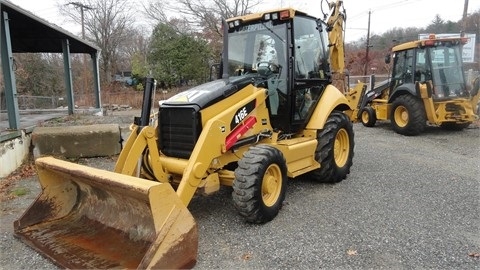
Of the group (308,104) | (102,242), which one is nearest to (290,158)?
(308,104)

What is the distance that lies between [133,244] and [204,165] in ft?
3.26

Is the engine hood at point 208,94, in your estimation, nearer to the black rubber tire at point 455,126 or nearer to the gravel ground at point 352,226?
the gravel ground at point 352,226

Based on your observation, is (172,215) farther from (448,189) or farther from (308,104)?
(448,189)

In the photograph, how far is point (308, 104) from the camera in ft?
18.0

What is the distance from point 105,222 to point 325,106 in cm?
336

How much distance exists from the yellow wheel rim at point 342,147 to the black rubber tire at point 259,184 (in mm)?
1791

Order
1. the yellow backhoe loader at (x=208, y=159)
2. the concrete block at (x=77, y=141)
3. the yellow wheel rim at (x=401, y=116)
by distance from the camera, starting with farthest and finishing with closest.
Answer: the yellow wheel rim at (x=401, y=116) < the concrete block at (x=77, y=141) < the yellow backhoe loader at (x=208, y=159)

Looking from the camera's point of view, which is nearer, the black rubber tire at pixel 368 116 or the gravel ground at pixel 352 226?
the gravel ground at pixel 352 226

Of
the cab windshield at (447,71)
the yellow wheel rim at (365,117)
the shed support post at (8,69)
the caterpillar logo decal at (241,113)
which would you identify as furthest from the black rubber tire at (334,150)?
the yellow wheel rim at (365,117)

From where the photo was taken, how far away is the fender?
211 inches

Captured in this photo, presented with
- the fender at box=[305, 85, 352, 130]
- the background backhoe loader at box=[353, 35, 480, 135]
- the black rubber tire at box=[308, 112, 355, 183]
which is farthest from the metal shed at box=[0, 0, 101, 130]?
the background backhoe loader at box=[353, 35, 480, 135]

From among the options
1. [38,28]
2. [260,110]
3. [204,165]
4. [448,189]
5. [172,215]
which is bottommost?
[448,189]

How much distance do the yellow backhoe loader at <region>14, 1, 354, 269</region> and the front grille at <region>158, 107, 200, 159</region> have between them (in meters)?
0.01

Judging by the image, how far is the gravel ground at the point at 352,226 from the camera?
339 cm
